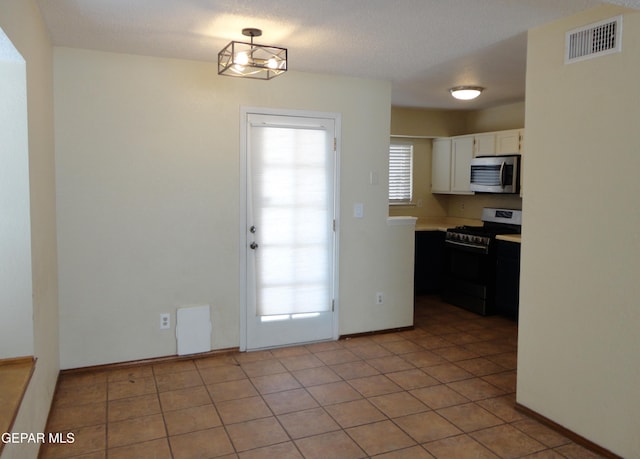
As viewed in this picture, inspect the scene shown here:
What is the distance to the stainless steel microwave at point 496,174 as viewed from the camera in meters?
5.38

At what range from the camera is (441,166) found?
21.5 feet

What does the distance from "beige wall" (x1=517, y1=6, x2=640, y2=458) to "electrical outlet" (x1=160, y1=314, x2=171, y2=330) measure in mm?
2538

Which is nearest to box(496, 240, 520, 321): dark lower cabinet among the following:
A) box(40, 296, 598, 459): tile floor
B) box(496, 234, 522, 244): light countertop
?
box(496, 234, 522, 244): light countertop

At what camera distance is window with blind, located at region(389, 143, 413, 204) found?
6.54 m

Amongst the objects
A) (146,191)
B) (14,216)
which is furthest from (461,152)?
(14,216)

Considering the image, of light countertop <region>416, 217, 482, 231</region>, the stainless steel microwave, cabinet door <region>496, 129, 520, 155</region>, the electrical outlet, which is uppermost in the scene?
cabinet door <region>496, 129, 520, 155</region>

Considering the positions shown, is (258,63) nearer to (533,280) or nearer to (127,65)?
(127,65)

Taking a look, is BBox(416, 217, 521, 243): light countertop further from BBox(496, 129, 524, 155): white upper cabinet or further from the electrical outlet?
the electrical outlet

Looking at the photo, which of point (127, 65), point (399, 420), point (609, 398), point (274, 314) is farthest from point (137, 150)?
point (609, 398)

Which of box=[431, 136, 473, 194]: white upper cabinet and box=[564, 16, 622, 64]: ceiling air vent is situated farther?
box=[431, 136, 473, 194]: white upper cabinet

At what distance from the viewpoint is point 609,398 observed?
2.58 metres

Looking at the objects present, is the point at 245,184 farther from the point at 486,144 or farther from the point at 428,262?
the point at 486,144

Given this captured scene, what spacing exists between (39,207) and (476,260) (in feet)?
13.9

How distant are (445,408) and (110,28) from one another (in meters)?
3.13
